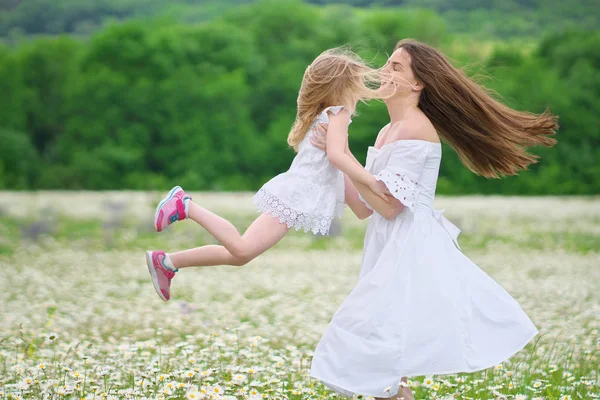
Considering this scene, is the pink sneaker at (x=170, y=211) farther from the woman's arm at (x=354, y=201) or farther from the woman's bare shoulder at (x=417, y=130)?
the woman's bare shoulder at (x=417, y=130)

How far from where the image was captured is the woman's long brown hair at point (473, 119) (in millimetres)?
4617

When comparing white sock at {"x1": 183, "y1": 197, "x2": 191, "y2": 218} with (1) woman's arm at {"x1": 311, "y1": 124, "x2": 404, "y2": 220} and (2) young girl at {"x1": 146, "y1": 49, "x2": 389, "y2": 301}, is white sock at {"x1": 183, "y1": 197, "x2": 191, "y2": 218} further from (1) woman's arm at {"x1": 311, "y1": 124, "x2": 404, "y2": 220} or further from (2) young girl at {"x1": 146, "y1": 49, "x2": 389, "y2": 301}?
(1) woman's arm at {"x1": 311, "y1": 124, "x2": 404, "y2": 220}

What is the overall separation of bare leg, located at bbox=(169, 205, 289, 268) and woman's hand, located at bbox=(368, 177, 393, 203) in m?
0.61

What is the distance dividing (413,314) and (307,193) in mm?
973

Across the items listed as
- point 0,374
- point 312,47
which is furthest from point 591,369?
point 312,47

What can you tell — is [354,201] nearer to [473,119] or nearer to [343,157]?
[343,157]

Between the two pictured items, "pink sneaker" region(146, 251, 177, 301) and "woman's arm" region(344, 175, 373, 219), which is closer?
"pink sneaker" region(146, 251, 177, 301)

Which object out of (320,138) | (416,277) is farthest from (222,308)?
(416,277)

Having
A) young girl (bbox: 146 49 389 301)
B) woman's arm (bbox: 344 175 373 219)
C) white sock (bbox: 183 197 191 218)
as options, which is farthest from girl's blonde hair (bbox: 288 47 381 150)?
white sock (bbox: 183 197 191 218)

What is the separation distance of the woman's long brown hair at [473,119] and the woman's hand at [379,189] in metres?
0.66

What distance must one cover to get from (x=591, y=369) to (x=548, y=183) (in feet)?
107

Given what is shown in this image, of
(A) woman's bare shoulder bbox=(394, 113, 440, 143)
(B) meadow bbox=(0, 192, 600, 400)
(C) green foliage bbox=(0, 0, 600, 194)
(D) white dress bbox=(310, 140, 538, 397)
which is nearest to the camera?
(D) white dress bbox=(310, 140, 538, 397)

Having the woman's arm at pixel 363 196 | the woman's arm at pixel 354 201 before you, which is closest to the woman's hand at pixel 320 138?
the woman's arm at pixel 363 196

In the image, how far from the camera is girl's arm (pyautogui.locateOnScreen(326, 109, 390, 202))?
167 inches
